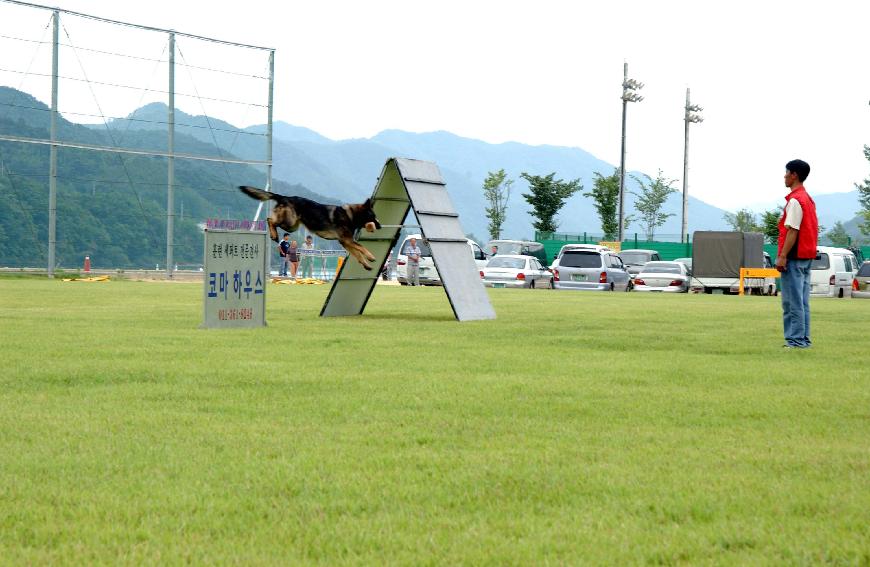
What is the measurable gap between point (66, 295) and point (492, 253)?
25.1 metres

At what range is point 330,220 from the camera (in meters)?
18.2

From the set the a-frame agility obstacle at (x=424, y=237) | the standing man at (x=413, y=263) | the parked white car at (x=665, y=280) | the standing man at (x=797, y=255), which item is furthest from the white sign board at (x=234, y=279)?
the standing man at (x=413, y=263)

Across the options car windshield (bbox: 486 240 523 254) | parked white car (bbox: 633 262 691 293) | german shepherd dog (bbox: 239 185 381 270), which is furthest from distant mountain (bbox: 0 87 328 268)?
german shepherd dog (bbox: 239 185 381 270)

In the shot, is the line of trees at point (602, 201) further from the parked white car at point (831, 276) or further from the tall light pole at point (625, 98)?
the parked white car at point (831, 276)

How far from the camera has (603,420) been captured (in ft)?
23.7

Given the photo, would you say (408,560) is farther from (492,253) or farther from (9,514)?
(492,253)

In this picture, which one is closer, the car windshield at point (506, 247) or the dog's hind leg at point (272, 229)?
the dog's hind leg at point (272, 229)

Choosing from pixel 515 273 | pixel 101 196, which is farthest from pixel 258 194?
pixel 101 196

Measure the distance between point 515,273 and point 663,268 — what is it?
5.23 meters

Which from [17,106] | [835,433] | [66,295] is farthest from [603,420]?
[17,106]

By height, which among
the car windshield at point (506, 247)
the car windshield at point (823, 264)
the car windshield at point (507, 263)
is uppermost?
the car windshield at point (506, 247)

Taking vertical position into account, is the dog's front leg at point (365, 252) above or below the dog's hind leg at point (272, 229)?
below

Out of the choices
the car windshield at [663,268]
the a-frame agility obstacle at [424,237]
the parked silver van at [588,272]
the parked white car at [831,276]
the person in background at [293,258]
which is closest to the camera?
the a-frame agility obstacle at [424,237]

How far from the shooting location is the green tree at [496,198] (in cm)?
8681
